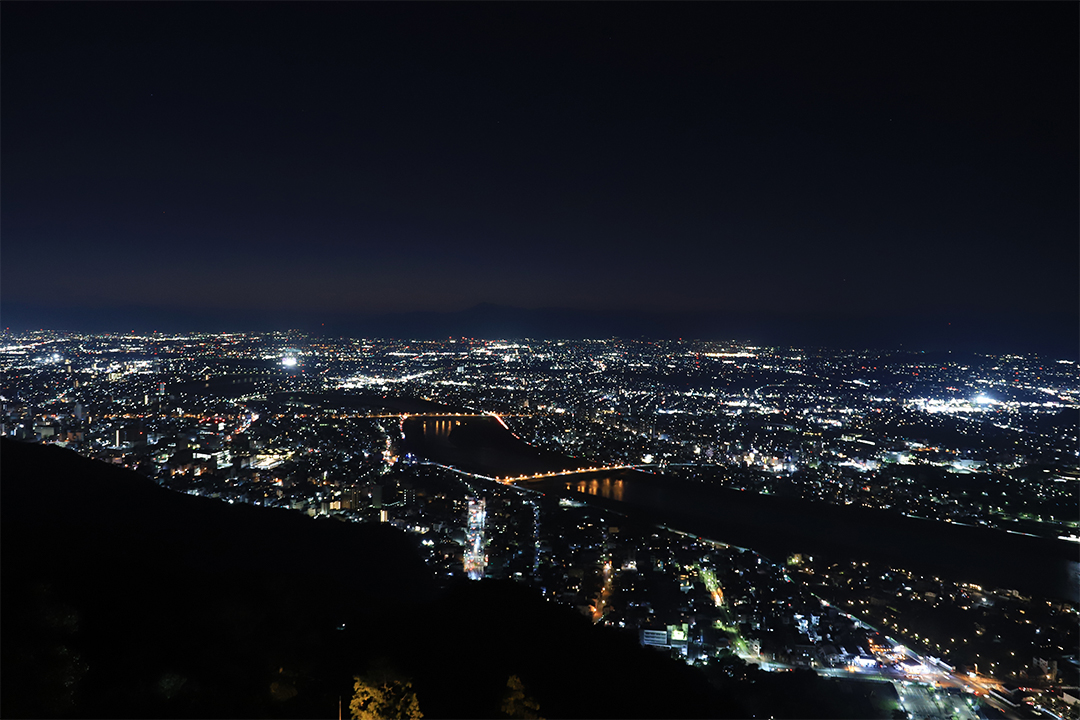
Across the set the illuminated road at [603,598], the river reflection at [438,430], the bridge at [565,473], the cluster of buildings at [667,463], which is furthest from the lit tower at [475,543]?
the river reflection at [438,430]

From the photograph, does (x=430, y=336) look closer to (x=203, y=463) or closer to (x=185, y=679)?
(x=203, y=463)

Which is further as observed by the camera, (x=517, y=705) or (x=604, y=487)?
(x=604, y=487)

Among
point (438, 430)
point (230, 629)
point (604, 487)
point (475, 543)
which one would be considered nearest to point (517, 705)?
point (230, 629)

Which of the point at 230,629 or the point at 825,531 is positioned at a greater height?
the point at 230,629

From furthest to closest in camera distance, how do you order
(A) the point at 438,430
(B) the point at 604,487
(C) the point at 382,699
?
(A) the point at 438,430, (B) the point at 604,487, (C) the point at 382,699

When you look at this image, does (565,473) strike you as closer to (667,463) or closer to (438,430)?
(667,463)

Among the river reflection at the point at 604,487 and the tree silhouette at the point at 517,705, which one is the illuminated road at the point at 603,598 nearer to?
the tree silhouette at the point at 517,705
